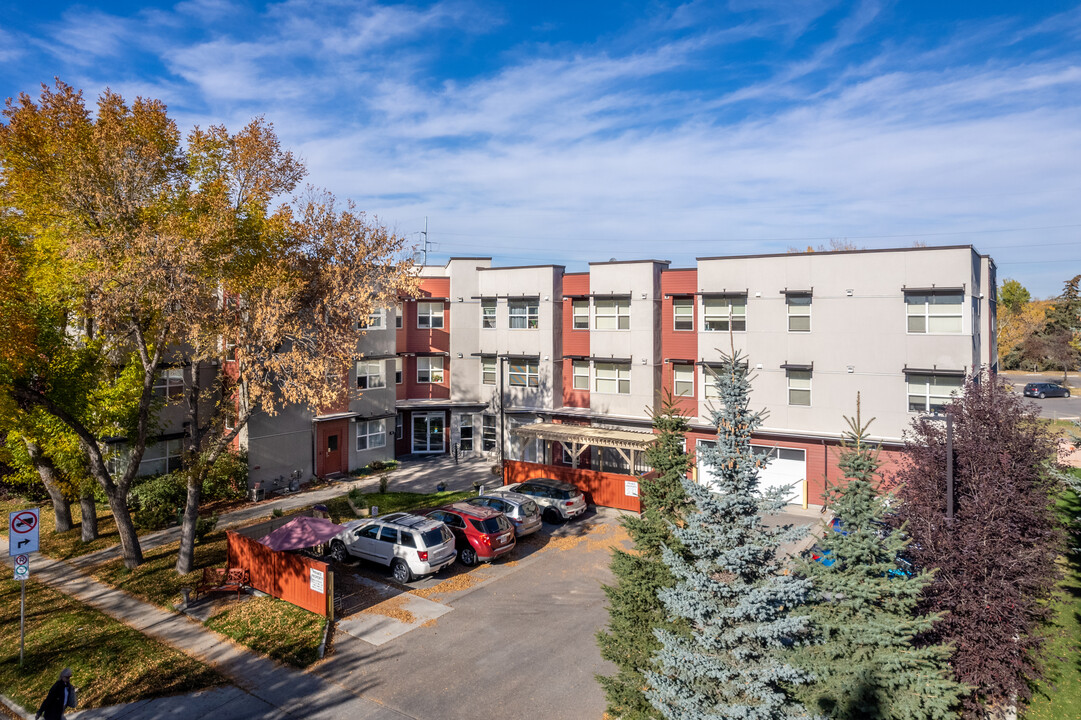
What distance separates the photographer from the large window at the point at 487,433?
3672 cm

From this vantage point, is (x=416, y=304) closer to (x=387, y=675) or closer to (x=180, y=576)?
(x=180, y=576)

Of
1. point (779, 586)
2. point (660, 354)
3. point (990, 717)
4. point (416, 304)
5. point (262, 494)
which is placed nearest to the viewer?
point (779, 586)

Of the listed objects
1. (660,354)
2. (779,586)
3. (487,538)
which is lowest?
(487,538)

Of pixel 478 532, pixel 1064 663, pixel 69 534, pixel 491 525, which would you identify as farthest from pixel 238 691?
pixel 1064 663

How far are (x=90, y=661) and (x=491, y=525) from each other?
10694mm

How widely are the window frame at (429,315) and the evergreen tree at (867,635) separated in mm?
29819

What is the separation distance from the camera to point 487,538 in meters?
19.8

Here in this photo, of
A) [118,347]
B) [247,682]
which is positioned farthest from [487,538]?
[118,347]

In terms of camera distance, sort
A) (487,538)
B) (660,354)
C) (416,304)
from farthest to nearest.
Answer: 1. (416,304)
2. (660,354)
3. (487,538)

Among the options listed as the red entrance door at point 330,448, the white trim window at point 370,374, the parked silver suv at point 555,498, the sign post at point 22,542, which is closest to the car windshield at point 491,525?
the parked silver suv at point 555,498

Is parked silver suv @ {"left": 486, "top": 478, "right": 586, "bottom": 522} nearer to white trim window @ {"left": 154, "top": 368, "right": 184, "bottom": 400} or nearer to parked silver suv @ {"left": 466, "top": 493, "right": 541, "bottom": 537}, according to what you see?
parked silver suv @ {"left": 466, "top": 493, "right": 541, "bottom": 537}

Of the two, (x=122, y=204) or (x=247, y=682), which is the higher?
(x=122, y=204)

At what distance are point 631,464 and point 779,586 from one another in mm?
18962

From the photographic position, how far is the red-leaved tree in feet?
37.2
